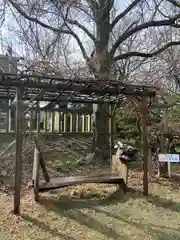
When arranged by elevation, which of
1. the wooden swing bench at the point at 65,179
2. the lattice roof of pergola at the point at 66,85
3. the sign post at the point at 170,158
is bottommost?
the wooden swing bench at the point at 65,179

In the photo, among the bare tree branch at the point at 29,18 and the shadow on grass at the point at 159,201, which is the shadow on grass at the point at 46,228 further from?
the bare tree branch at the point at 29,18

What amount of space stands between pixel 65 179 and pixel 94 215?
4.43 ft

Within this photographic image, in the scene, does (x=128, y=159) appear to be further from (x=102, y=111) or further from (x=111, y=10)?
(x=111, y=10)

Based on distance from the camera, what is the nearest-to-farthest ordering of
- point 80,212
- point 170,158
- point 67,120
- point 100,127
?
point 80,212 < point 170,158 < point 100,127 < point 67,120

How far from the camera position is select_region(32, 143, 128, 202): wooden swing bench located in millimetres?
5612

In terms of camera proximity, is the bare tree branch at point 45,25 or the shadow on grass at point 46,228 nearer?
the shadow on grass at point 46,228

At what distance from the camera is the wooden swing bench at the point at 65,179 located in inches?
221

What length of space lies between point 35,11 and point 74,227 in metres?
6.87

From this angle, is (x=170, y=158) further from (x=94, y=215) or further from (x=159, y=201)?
(x=94, y=215)

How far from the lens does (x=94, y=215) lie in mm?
5074

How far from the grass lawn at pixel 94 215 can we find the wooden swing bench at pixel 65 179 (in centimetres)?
24

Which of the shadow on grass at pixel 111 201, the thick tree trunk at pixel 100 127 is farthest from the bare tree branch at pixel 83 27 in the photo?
the shadow on grass at pixel 111 201

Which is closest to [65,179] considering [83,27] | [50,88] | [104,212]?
[104,212]

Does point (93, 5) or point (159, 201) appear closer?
point (159, 201)
